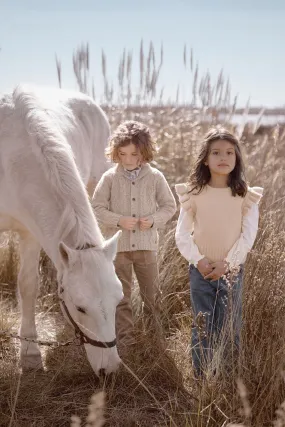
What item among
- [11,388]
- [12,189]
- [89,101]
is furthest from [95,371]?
[89,101]

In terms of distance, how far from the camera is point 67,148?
307 cm

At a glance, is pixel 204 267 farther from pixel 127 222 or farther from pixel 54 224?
pixel 54 224

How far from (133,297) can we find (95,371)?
1.12 metres

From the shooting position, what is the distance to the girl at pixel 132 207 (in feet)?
10.8

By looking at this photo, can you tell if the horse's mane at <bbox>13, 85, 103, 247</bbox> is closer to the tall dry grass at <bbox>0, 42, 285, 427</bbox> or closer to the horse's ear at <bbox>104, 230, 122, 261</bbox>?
the horse's ear at <bbox>104, 230, 122, 261</bbox>

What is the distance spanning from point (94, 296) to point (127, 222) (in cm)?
81

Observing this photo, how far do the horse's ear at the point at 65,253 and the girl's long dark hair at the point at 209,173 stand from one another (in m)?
0.86

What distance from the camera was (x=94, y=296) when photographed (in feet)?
8.32

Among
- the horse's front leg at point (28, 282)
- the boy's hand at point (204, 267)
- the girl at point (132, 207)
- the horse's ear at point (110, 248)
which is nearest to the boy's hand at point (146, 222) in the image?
the girl at point (132, 207)

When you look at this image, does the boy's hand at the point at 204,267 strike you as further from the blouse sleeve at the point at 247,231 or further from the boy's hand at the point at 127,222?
the boy's hand at the point at 127,222

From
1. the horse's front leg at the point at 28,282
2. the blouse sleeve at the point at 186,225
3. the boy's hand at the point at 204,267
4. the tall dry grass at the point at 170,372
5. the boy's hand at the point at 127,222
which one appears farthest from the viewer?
the horse's front leg at the point at 28,282

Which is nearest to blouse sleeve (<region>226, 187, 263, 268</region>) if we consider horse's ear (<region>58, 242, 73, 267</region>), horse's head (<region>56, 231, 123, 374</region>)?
horse's head (<region>56, 231, 123, 374</region>)

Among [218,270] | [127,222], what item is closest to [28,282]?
[127,222]

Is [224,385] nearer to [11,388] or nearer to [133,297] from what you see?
[11,388]
